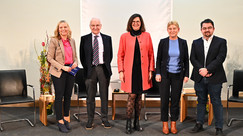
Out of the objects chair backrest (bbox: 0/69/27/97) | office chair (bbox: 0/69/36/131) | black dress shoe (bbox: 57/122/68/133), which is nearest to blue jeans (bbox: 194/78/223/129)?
black dress shoe (bbox: 57/122/68/133)

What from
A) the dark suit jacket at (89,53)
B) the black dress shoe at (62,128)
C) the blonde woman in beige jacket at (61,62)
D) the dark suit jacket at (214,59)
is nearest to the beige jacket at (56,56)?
the blonde woman in beige jacket at (61,62)

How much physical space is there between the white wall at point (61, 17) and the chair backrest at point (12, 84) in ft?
3.53

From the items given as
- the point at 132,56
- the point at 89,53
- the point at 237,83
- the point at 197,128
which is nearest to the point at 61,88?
the point at 89,53

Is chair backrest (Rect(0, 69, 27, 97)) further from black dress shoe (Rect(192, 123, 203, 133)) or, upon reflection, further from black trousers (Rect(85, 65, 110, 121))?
black dress shoe (Rect(192, 123, 203, 133))

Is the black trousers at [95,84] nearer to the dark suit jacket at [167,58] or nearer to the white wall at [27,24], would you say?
the dark suit jacket at [167,58]

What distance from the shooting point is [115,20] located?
508 cm

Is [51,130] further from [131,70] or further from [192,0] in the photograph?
[192,0]

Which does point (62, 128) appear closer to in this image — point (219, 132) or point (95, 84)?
point (95, 84)

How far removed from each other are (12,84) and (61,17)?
5.91 ft

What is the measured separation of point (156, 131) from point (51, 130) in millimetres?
1567

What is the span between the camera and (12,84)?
4094 mm

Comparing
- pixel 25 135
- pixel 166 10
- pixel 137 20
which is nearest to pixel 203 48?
pixel 137 20

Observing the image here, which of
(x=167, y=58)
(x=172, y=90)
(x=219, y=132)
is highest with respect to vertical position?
(x=167, y=58)

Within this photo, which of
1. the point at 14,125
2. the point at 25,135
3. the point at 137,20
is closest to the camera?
the point at 137,20
